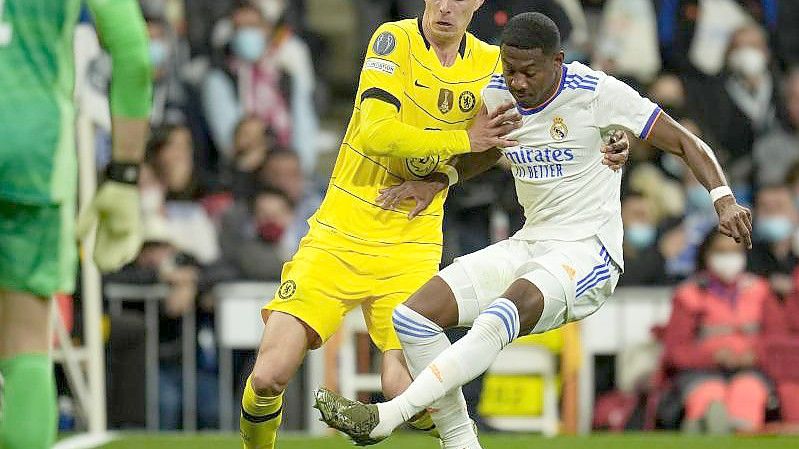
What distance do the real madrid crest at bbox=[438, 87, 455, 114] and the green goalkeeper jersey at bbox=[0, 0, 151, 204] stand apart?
A: 6.24ft

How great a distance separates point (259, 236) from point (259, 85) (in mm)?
1816

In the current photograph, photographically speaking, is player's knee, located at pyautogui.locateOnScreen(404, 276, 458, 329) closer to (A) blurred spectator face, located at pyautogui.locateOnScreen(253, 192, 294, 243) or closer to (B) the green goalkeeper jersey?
(B) the green goalkeeper jersey

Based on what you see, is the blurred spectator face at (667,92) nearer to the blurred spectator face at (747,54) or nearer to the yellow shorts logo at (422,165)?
the blurred spectator face at (747,54)

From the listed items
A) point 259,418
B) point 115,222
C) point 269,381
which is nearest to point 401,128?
point 269,381

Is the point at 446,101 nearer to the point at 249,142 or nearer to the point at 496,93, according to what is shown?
the point at 496,93

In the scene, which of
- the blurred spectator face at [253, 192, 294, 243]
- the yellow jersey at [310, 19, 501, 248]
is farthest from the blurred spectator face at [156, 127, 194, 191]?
the yellow jersey at [310, 19, 501, 248]

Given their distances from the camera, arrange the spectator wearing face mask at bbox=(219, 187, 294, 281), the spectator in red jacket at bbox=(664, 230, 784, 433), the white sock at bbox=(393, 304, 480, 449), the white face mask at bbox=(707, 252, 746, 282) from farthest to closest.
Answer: the spectator wearing face mask at bbox=(219, 187, 294, 281), the white face mask at bbox=(707, 252, 746, 282), the spectator in red jacket at bbox=(664, 230, 784, 433), the white sock at bbox=(393, 304, 480, 449)

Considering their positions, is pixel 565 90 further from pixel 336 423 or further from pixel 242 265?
pixel 242 265

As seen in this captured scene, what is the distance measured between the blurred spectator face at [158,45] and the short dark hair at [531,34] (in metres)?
6.96

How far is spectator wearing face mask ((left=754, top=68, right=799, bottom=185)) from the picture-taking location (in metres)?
13.9

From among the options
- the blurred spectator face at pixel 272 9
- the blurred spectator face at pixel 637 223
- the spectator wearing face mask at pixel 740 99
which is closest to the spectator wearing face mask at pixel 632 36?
the spectator wearing face mask at pixel 740 99

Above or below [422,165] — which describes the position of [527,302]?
below

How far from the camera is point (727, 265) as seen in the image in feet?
38.9

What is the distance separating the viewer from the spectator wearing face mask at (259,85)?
545 inches
